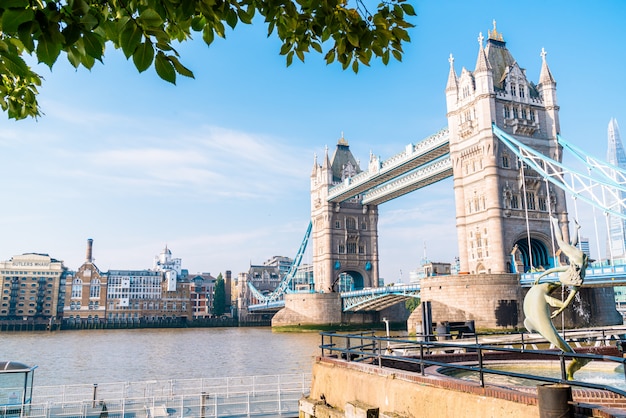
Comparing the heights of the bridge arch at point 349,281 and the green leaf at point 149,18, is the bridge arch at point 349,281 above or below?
above

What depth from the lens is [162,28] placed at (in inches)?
118

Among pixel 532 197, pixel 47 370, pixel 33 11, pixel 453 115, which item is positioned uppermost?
pixel 453 115

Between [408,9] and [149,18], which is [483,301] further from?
[149,18]

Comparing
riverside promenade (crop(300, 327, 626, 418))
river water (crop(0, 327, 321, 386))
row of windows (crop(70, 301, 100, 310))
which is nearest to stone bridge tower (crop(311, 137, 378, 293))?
river water (crop(0, 327, 321, 386))

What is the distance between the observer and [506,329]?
3900 cm

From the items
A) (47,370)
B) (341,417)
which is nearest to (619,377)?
(341,417)

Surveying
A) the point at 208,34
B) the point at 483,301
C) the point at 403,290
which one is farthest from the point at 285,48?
the point at 403,290

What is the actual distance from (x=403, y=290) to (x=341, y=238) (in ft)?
74.0

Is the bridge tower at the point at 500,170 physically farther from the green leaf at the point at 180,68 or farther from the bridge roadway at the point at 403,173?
the green leaf at the point at 180,68

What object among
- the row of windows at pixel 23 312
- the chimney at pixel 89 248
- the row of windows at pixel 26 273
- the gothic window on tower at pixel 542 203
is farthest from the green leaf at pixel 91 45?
the chimney at pixel 89 248

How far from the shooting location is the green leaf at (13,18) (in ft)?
8.20

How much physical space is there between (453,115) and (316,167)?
115ft

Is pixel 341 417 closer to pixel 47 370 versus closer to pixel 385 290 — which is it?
pixel 47 370

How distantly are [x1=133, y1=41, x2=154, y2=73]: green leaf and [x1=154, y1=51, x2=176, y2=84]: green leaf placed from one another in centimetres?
13
